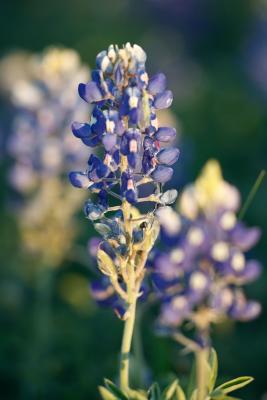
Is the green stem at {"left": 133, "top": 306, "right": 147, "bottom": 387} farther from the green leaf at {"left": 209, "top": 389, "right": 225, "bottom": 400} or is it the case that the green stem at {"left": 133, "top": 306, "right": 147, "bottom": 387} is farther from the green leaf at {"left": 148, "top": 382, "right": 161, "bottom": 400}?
the green leaf at {"left": 209, "top": 389, "right": 225, "bottom": 400}

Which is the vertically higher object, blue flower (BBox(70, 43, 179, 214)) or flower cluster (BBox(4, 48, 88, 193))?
flower cluster (BBox(4, 48, 88, 193))

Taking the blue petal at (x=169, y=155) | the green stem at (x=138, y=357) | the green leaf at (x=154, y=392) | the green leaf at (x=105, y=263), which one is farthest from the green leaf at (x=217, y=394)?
the green stem at (x=138, y=357)

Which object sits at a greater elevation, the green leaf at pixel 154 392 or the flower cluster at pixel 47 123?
the flower cluster at pixel 47 123

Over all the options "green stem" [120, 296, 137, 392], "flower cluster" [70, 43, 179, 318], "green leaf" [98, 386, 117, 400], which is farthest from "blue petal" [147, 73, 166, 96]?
"green leaf" [98, 386, 117, 400]

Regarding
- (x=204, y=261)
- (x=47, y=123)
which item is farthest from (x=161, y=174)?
(x=47, y=123)

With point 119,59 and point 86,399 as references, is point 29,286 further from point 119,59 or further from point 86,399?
point 119,59

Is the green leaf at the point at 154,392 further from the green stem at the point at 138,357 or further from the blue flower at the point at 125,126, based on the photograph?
the green stem at the point at 138,357

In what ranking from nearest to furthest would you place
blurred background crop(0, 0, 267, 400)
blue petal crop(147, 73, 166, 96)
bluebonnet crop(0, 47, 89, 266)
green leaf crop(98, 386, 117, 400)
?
green leaf crop(98, 386, 117, 400) → blue petal crop(147, 73, 166, 96) → blurred background crop(0, 0, 267, 400) → bluebonnet crop(0, 47, 89, 266)
